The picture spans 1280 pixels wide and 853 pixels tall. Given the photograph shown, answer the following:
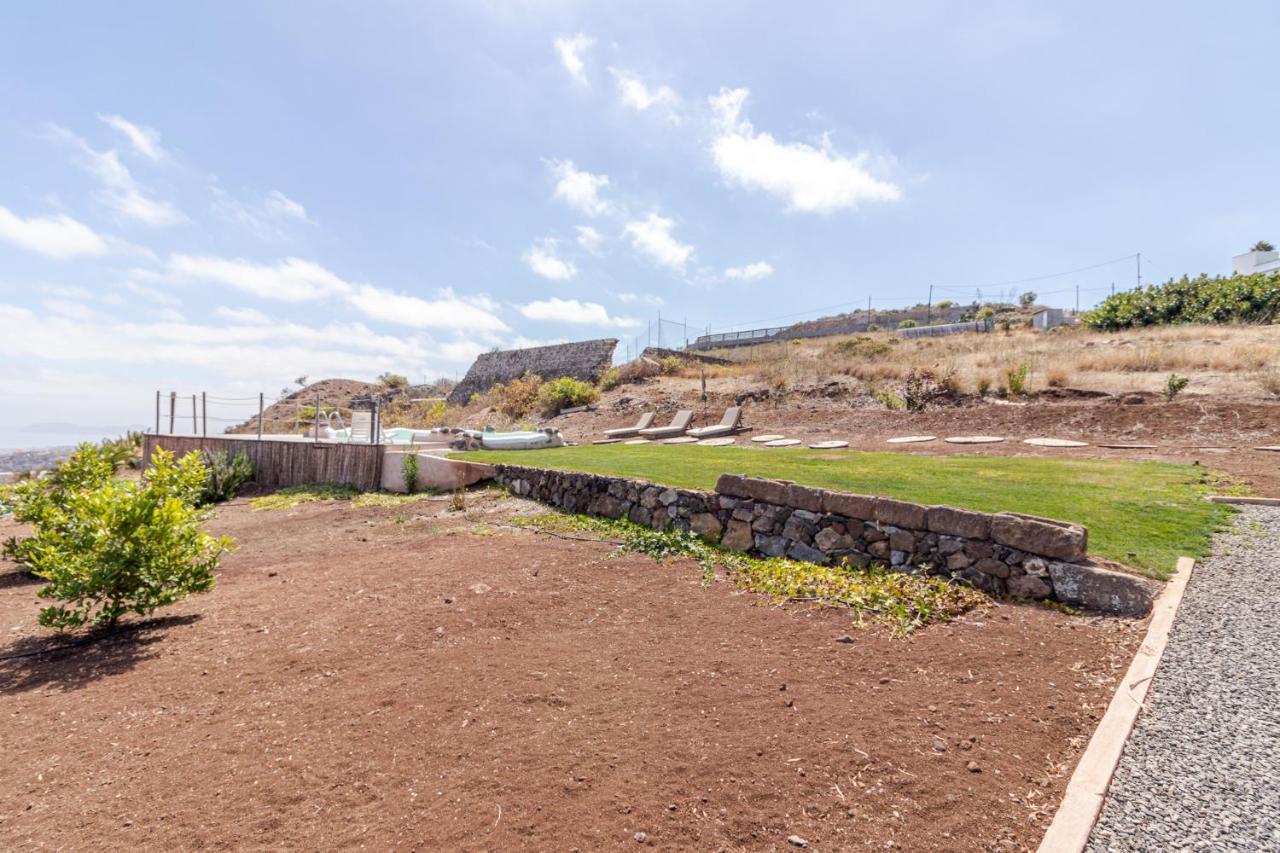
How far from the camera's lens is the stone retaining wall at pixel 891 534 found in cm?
395

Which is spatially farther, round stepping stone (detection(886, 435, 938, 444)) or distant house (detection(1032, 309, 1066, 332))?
distant house (detection(1032, 309, 1066, 332))

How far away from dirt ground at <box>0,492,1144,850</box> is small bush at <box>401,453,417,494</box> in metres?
6.32

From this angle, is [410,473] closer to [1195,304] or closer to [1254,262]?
[1195,304]

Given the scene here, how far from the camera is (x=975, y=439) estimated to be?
402 inches

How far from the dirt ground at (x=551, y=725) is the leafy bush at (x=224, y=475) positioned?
24.9 ft

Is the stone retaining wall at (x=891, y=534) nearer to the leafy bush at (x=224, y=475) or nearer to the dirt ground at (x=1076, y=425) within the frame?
the dirt ground at (x=1076, y=425)

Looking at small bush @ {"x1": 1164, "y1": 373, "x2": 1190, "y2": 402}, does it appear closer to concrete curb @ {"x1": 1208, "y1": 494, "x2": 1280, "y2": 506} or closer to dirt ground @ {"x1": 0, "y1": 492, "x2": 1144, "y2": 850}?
concrete curb @ {"x1": 1208, "y1": 494, "x2": 1280, "y2": 506}

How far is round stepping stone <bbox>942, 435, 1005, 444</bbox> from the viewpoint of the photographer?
9.95 m

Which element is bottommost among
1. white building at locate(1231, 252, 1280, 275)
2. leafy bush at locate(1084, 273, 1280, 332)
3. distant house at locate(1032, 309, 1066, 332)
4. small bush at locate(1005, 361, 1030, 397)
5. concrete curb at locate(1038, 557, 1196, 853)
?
concrete curb at locate(1038, 557, 1196, 853)

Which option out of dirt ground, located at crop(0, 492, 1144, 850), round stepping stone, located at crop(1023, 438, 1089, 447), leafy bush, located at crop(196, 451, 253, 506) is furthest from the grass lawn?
leafy bush, located at crop(196, 451, 253, 506)

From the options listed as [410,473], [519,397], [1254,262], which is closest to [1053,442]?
[410,473]

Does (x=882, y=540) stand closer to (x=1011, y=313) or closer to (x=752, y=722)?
(x=752, y=722)

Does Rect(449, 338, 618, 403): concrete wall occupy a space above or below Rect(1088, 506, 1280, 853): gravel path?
above

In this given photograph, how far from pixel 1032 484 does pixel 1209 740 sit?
164 inches
